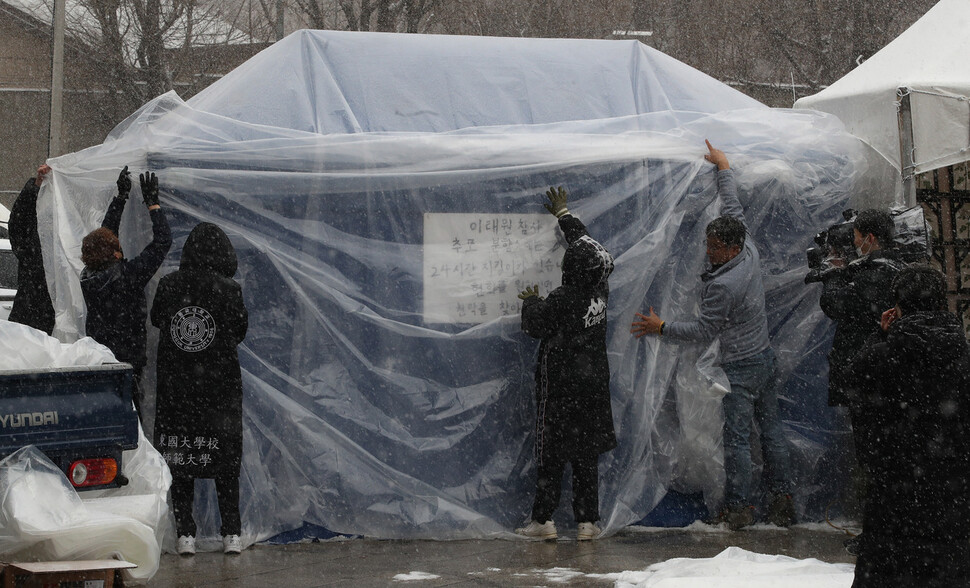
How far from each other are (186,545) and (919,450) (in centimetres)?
370

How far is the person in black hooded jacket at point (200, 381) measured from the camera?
5.55m

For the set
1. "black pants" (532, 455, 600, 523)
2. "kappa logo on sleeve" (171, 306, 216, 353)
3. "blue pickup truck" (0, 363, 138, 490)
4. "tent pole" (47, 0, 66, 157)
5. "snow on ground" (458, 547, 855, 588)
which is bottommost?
"snow on ground" (458, 547, 855, 588)

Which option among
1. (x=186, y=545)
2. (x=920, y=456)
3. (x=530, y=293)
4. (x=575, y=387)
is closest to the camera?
(x=920, y=456)

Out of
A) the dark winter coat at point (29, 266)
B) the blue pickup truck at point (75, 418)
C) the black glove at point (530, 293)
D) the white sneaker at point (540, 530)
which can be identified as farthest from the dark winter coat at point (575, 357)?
the dark winter coat at point (29, 266)

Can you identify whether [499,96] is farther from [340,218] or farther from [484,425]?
[484,425]

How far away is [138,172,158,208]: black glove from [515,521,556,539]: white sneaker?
2.80m

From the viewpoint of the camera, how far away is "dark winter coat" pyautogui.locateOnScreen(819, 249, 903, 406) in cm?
582

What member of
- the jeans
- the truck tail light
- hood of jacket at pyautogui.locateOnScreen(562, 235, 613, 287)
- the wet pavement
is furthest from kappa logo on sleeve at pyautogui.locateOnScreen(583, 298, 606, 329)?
the truck tail light

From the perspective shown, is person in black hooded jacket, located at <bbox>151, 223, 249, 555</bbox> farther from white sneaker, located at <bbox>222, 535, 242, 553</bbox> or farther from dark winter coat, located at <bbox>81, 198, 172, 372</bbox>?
dark winter coat, located at <bbox>81, 198, 172, 372</bbox>

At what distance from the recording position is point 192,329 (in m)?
5.61

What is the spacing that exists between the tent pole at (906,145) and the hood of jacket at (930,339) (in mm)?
2944

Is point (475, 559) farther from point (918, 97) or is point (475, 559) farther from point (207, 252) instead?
point (918, 97)

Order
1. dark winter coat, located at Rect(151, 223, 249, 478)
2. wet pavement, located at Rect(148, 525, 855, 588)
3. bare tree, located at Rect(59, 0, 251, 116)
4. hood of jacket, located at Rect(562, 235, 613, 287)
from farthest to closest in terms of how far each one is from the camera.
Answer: bare tree, located at Rect(59, 0, 251, 116)
hood of jacket, located at Rect(562, 235, 613, 287)
dark winter coat, located at Rect(151, 223, 249, 478)
wet pavement, located at Rect(148, 525, 855, 588)

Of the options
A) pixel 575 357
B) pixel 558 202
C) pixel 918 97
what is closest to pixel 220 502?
pixel 575 357
